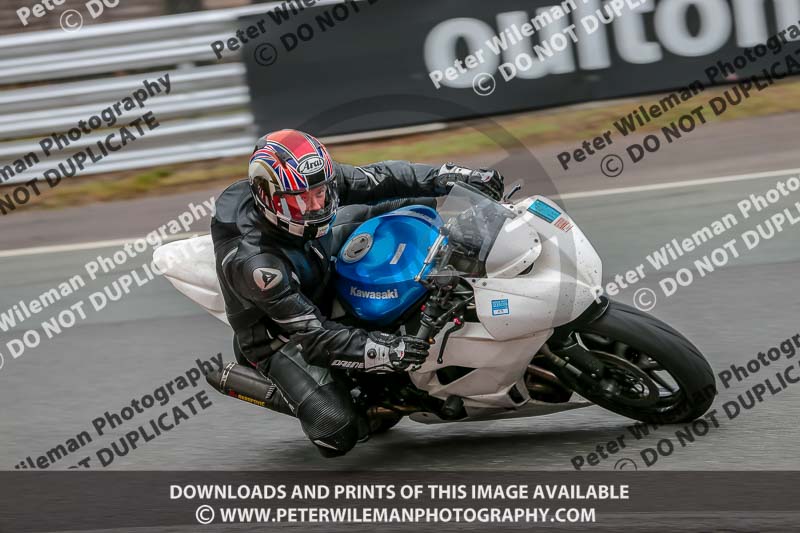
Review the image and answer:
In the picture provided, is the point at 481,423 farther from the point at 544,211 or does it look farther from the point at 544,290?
the point at 544,211

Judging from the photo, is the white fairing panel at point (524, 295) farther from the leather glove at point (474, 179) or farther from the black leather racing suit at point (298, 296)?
the black leather racing suit at point (298, 296)

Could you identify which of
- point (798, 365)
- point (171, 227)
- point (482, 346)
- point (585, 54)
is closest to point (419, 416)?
point (482, 346)

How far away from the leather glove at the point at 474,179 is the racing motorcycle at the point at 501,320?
16 cm

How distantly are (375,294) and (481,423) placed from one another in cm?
104

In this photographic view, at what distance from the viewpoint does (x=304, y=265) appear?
4973 mm

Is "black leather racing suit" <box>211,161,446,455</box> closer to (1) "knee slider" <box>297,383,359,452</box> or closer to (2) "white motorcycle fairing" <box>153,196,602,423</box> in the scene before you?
(1) "knee slider" <box>297,383,359,452</box>

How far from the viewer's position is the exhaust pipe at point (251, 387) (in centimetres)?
528

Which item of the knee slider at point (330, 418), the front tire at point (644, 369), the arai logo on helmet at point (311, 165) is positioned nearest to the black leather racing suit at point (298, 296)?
the knee slider at point (330, 418)

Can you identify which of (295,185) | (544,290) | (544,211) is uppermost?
(295,185)

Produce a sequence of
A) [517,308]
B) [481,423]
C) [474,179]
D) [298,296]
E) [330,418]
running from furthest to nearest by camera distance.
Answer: [481,423] → [474,179] → [330,418] → [298,296] → [517,308]

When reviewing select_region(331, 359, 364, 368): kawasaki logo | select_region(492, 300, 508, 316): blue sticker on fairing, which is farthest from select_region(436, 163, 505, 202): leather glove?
select_region(331, 359, 364, 368): kawasaki logo

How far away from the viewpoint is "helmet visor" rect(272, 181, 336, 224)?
471 centimetres

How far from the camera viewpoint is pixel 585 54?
397 inches

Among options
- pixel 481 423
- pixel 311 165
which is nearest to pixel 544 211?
pixel 311 165
